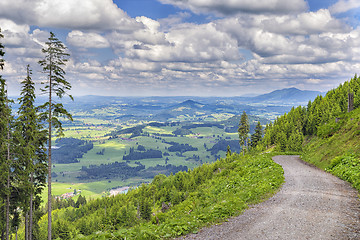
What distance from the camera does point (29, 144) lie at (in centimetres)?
3186

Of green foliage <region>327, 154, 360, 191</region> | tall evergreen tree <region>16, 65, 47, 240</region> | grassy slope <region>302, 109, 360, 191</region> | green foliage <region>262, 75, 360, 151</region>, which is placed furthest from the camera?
green foliage <region>262, 75, 360, 151</region>

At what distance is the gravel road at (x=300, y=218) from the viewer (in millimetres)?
11312

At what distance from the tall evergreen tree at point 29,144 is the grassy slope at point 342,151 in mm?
36184

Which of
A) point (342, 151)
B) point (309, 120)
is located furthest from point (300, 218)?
point (309, 120)

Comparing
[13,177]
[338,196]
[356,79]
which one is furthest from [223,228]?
[356,79]

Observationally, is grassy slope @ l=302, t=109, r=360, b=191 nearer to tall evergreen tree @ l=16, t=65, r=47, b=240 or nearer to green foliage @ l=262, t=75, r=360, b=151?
green foliage @ l=262, t=75, r=360, b=151

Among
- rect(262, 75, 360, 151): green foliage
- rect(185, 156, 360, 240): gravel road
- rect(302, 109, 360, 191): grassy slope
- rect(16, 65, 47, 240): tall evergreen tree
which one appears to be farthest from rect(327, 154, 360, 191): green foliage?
rect(16, 65, 47, 240): tall evergreen tree

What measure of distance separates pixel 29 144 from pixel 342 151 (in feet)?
134

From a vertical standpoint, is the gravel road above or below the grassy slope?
below

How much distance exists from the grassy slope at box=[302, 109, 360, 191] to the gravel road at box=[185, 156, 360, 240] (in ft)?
13.1

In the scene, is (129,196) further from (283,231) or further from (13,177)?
(283,231)

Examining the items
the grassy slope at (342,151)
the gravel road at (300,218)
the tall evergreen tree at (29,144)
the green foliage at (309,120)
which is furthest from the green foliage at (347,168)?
the tall evergreen tree at (29,144)

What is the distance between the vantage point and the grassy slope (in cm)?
2247

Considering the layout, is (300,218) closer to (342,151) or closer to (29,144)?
(342,151)
